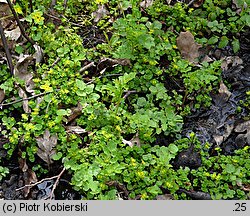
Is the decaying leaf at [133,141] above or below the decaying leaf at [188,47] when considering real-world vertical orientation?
below

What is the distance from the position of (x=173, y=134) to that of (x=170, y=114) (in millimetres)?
170

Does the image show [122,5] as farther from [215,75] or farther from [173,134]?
[173,134]

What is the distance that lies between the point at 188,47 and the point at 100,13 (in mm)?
800

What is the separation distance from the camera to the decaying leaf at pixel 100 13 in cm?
391

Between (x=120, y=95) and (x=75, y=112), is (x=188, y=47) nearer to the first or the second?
(x=120, y=95)

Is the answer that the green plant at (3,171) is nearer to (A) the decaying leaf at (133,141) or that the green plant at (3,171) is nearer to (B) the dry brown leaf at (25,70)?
(B) the dry brown leaf at (25,70)

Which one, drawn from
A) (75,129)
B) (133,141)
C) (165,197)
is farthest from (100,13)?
(165,197)

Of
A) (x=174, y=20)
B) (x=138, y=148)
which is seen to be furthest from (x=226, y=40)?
(x=138, y=148)

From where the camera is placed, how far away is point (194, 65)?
3631 mm

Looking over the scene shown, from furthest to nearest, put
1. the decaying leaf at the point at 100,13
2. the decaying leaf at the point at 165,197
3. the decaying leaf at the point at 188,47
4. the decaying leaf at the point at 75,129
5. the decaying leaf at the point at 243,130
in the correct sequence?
the decaying leaf at the point at 100,13 < the decaying leaf at the point at 188,47 < the decaying leaf at the point at 243,130 < the decaying leaf at the point at 75,129 < the decaying leaf at the point at 165,197

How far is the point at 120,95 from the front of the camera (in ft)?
10.2

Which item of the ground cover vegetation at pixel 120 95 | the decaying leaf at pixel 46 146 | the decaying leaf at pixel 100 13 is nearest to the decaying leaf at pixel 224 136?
the ground cover vegetation at pixel 120 95

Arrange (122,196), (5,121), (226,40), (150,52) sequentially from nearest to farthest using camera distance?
(122,196) → (5,121) → (150,52) → (226,40)

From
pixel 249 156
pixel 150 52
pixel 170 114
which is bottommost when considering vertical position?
pixel 249 156
